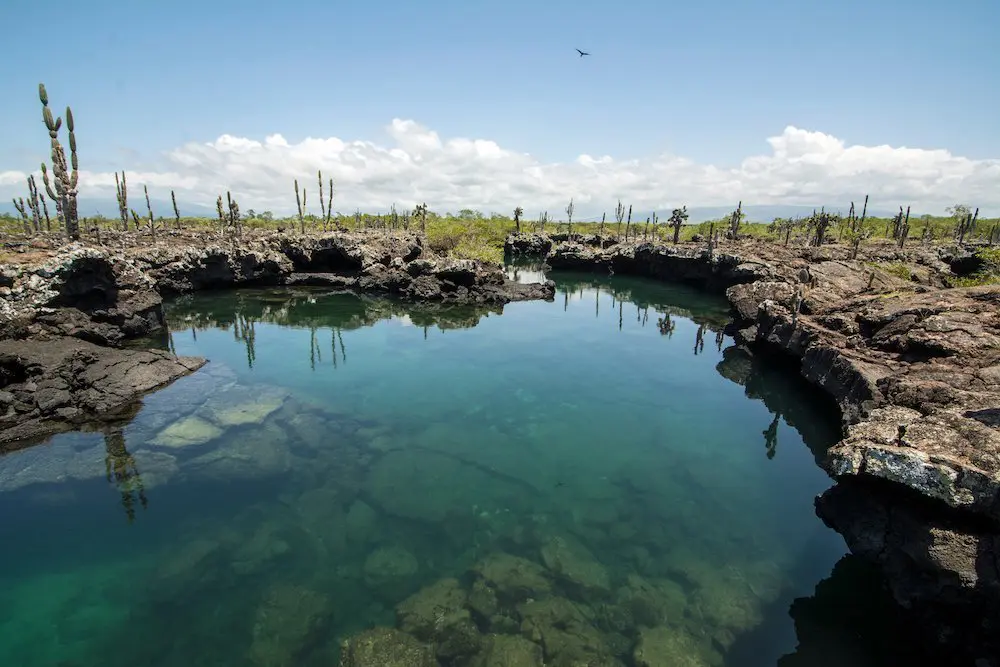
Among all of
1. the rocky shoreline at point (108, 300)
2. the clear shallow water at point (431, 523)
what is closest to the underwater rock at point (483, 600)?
the clear shallow water at point (431, 523)

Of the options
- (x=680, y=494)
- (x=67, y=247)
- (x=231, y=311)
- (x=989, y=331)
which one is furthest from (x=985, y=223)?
(x=67, y=247)

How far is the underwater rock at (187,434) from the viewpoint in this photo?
557 inches

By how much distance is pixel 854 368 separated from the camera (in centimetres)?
1452

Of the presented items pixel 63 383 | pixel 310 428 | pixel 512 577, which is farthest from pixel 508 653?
pixel 63 383

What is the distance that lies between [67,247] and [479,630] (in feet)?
80.8

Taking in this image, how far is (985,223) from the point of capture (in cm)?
8294

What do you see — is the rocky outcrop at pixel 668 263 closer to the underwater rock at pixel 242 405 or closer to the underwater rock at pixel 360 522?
the underwater rock at pixel 242 405

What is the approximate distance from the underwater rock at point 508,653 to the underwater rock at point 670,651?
163 centimetres

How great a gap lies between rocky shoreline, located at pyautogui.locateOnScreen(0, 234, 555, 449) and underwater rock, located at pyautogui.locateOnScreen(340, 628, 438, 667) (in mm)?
12599

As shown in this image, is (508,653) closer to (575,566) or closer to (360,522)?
(575,566)

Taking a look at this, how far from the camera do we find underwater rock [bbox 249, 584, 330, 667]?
7.71 m

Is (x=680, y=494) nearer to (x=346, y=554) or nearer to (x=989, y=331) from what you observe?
(x=346, y=554)

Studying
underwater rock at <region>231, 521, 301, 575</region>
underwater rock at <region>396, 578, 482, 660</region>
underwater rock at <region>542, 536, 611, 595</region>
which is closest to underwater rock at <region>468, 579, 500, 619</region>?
underwater rock at <region>396, 578, 482, 660</region>

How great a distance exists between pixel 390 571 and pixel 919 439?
9.99 m
